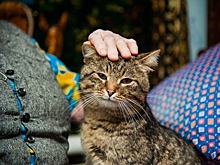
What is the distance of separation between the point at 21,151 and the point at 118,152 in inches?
10.6

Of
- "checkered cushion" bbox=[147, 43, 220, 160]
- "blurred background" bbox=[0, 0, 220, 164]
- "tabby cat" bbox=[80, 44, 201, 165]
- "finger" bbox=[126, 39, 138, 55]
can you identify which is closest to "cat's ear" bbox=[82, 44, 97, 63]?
"tabby cat" bbox=[80, 44, 201, 165]

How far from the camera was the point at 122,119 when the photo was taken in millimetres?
1245

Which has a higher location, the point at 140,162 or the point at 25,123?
the point at 25,123

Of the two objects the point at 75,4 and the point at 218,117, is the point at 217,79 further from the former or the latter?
the point at 75,4

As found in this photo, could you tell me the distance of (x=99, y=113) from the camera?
1263 millimetres

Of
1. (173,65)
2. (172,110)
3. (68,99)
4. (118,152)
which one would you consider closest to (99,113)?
(118,152)

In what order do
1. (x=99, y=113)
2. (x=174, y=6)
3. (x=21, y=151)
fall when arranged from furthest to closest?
(x=174, y=6), (x=99, y=113), (x=21, y=151)

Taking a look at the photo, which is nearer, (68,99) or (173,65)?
(68,99)

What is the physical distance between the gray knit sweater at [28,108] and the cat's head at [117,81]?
0.40 ft

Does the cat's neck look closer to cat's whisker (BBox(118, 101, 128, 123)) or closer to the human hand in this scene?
cat's whisker (BBox(118, 101, 128, 123))

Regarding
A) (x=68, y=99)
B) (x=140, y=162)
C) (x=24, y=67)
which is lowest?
(x=140, y=162)

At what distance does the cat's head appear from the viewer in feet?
3.96

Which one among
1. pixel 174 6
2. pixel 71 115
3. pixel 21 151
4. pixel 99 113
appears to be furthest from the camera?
pixel 174 6

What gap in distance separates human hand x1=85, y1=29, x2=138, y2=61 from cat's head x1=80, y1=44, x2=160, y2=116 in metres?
0.03
